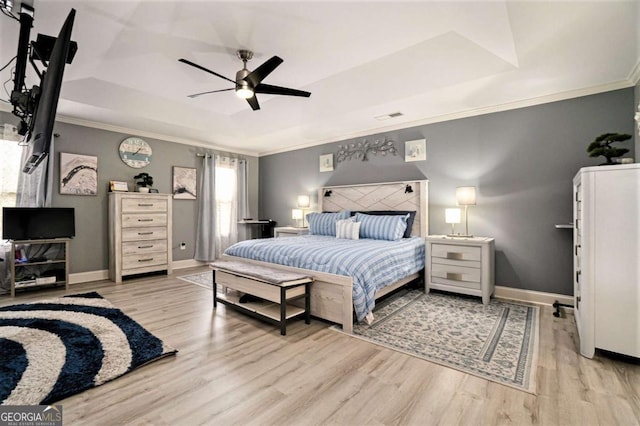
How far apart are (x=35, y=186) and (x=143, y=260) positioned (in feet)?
5.61

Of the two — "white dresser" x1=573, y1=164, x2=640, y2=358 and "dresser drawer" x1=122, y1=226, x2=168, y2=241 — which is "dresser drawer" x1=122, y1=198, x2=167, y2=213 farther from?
"white dresser" x1=573, y1=164, x2=640, y2=358

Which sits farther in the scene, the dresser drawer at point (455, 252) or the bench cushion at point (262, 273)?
the dresser drawer at point (455, 252)

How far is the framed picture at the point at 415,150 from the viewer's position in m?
4.41

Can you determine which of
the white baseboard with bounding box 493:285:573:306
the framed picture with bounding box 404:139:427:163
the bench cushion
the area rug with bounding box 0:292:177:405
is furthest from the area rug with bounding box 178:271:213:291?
the white baseboard with bounding box 493:285:573:306

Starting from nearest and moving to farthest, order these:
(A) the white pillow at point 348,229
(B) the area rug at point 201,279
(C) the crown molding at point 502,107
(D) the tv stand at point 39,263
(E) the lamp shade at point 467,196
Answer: (C) the crown molding at point 502,107, (E) the lamp shade at point 467,196, (D) the tv stand at point 39,263, (A) the white pillow at point 348,229, (B) the area rug at point 201,279

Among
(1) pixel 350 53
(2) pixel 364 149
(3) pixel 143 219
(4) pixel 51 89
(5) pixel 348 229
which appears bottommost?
(5) pixel 348 229

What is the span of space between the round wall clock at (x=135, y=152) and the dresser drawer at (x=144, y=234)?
116cm

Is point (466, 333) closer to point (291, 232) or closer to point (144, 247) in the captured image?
point (291, 232)

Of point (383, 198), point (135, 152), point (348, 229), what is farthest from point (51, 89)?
point (383, 198)

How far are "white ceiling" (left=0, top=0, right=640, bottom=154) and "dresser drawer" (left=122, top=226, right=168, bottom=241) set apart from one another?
1.72m

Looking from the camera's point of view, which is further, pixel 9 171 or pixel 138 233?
pixel 138 233

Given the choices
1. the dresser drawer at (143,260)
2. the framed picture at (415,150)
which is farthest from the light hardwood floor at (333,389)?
the framed picture at (415,150)

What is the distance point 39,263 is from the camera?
12.7ft

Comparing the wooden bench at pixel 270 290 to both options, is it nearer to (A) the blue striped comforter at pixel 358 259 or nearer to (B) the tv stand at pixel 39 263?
(A) the blue striped comforter at pixel 358 259
